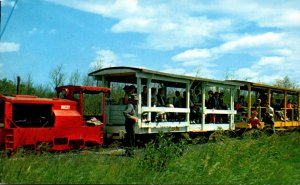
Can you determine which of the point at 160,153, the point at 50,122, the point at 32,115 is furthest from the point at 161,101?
the point at 160,153

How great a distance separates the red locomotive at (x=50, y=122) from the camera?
12.7 metres

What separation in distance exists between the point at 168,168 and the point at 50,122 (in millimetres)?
6199

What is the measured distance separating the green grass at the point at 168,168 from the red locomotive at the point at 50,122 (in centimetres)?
376

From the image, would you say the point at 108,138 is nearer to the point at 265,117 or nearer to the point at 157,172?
the point at 157,172

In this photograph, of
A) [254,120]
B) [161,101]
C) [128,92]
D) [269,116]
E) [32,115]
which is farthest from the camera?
[269,116]

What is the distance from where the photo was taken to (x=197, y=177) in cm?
856

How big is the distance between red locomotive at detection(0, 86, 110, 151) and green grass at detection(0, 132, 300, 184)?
12.3 ft

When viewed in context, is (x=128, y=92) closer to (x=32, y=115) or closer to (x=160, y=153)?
(x=32, y=115)

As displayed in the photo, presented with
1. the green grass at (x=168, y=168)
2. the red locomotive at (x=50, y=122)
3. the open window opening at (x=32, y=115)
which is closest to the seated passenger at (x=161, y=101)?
the red locomotive at (x=50, y=122)

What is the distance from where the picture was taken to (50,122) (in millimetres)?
13914

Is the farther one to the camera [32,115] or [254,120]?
[254,120]

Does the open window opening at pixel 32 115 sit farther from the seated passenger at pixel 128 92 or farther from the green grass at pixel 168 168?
the green grass at pixel 168 168

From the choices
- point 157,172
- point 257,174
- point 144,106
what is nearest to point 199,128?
point 144,106

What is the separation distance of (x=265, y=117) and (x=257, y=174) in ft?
43.8
